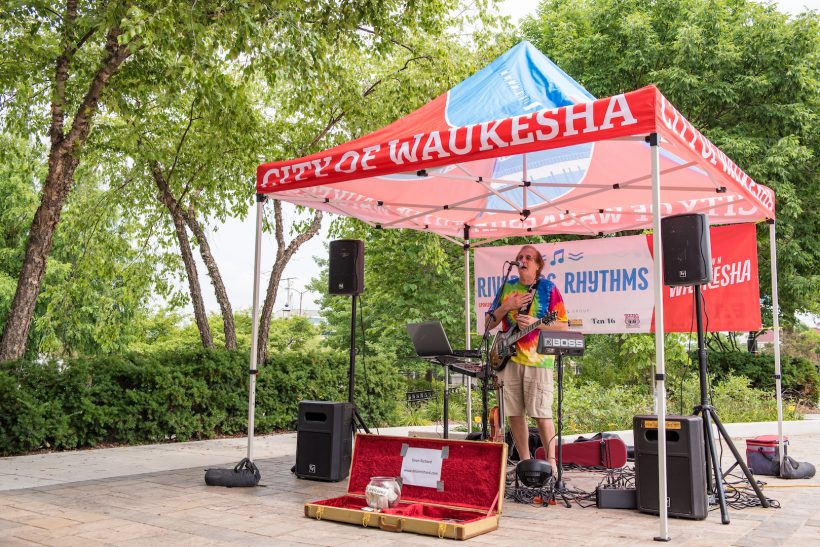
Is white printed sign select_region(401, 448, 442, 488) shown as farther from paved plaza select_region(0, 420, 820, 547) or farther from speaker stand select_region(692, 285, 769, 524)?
speaker stand select_region(692, 285, 769, 524)

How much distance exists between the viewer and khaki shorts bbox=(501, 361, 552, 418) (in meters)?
5.20

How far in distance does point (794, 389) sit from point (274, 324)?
19.6m

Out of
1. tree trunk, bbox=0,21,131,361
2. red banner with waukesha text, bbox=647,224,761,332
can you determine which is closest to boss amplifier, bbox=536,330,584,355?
red banner with waukesha text, bbox=647,224,761,332

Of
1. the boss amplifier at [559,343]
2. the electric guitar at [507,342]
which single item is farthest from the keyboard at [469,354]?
the boss amplifier at [559,343]

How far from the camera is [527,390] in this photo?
527 cm

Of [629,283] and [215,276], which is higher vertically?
[215,276]

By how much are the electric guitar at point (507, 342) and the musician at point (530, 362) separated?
1.4 inches

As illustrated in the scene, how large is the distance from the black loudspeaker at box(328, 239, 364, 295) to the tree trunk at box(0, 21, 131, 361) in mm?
3180

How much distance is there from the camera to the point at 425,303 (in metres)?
17.9

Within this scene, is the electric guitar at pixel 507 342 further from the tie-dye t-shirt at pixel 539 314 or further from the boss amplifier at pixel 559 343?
the boss amplifier at pixel 559 343

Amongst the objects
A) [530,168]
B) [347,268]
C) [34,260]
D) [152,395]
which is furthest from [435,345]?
[34,260]

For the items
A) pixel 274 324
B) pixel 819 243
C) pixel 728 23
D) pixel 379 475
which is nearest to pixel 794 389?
pixel 819 243

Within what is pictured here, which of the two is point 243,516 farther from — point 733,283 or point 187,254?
point 187,254

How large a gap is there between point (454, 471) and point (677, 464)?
4.39ft
